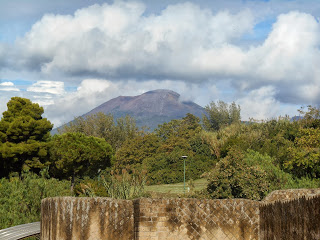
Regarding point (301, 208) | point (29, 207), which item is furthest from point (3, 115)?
point (301, 208)

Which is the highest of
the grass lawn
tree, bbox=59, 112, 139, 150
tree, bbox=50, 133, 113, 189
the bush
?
tree, bbox=59, 112, 139, 150

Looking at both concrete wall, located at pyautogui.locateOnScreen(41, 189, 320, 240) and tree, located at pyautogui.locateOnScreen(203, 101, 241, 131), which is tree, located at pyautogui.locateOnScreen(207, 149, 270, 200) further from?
tree, located at pyautogui.locateOnScreen(203, 101, 241, 131)

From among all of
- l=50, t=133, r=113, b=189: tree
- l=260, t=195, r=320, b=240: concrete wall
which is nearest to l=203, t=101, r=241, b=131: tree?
l=50, t=133, r=113, b=189: tree

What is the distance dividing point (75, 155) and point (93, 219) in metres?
25.8

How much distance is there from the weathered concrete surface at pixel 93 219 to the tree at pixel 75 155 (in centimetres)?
2372

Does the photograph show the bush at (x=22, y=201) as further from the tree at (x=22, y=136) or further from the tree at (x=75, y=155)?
the tree at (x=75, y=155)

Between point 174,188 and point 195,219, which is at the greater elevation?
point 195,219

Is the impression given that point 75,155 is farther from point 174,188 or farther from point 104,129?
point 104,129

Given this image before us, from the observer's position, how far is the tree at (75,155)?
113 ft

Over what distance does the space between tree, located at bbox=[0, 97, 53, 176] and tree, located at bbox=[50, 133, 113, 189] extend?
1.26 metres

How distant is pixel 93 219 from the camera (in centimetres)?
948

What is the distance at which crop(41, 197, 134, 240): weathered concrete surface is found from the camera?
9.09 metres

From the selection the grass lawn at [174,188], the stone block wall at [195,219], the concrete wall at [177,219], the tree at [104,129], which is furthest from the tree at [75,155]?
the tree at [104,129]

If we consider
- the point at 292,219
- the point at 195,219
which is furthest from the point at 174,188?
the point at 292,219
